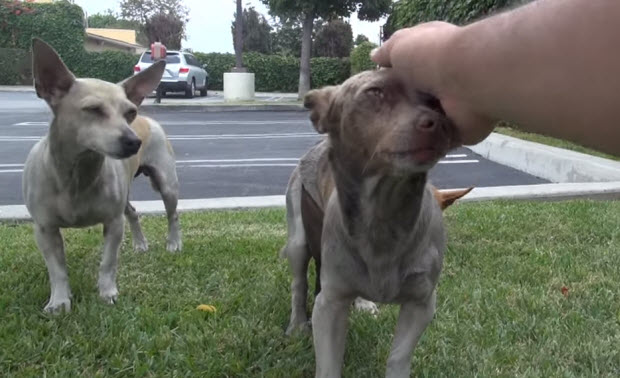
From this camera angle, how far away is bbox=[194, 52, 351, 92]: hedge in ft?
123

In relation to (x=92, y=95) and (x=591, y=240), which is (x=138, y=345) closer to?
(x=92, y=95)

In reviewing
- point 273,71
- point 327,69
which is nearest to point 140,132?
point 327,69

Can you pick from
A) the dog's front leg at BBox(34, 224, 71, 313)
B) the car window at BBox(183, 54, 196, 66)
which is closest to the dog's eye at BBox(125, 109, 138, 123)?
the dog's front leg at BBox(34, 224, 71, 313)

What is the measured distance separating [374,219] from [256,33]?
188 feet

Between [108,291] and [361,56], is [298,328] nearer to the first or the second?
[108,291]

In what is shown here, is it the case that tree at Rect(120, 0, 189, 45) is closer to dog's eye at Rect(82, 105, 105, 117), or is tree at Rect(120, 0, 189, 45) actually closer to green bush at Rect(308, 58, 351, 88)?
green bush at Rect(308, 58, 351, 88)

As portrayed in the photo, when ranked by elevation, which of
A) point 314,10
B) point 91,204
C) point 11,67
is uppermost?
point 314,10

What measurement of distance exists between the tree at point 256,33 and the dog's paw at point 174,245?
54116 mm

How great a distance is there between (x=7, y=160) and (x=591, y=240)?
918 cm

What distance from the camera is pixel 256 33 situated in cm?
5856

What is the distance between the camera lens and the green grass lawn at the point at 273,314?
3.38 metres

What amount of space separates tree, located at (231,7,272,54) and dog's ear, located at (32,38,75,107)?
55409 mm

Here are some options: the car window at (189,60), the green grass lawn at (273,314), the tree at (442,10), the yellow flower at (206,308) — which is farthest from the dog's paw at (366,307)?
the car window at (189,60)

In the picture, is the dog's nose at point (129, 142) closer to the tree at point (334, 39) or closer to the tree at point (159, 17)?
the tree at point (334, 39)
